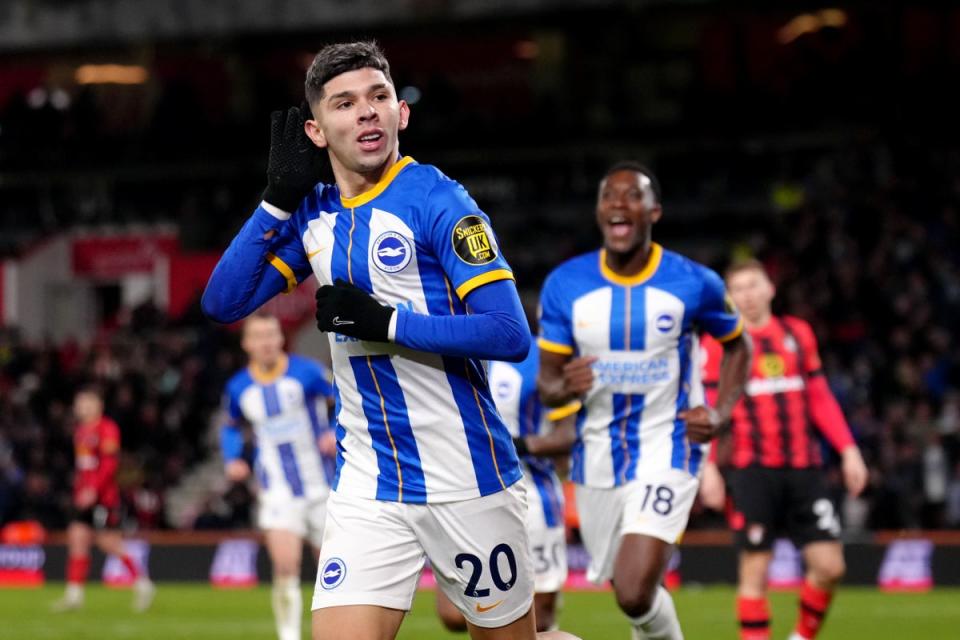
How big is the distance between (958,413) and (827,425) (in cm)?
927

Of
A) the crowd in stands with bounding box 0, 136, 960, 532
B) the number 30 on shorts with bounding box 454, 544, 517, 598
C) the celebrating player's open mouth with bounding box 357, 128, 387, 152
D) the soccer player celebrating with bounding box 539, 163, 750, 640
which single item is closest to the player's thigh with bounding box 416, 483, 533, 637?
the number 30 on shorts with bounding box 454, 544, 517, 598

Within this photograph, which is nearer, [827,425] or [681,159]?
[827,425]

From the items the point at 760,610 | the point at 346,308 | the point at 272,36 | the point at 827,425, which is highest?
the point at 272,36

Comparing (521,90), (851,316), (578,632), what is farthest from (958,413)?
(521,90)

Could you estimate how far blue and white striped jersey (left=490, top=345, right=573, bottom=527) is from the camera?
8.43 metres

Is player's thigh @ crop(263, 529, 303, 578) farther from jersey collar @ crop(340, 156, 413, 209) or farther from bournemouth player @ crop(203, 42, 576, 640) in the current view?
jersey collar @ crop(340, 156, 413, 209)

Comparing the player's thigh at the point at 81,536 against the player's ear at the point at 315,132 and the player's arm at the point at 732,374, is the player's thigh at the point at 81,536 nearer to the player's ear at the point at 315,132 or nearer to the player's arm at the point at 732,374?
the player's arm at the point at 732,374

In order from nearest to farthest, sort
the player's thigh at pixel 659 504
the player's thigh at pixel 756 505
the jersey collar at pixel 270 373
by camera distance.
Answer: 1. the player's thigh at pixel 659 504
2. the player's thigh at pixel 756 505
3. the jersey collar at pixel 270 373

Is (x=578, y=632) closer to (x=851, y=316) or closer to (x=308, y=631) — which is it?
(x=308, y=631)

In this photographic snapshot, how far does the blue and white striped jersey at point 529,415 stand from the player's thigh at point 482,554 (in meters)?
3.20

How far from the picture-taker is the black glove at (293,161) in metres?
5.09

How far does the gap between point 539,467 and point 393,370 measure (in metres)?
3.45

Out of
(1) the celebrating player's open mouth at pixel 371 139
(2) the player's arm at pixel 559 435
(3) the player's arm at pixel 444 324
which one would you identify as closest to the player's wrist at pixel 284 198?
(1) the celebrating player's open mouth at pixel 371 139

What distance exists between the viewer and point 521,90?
31.6 m
